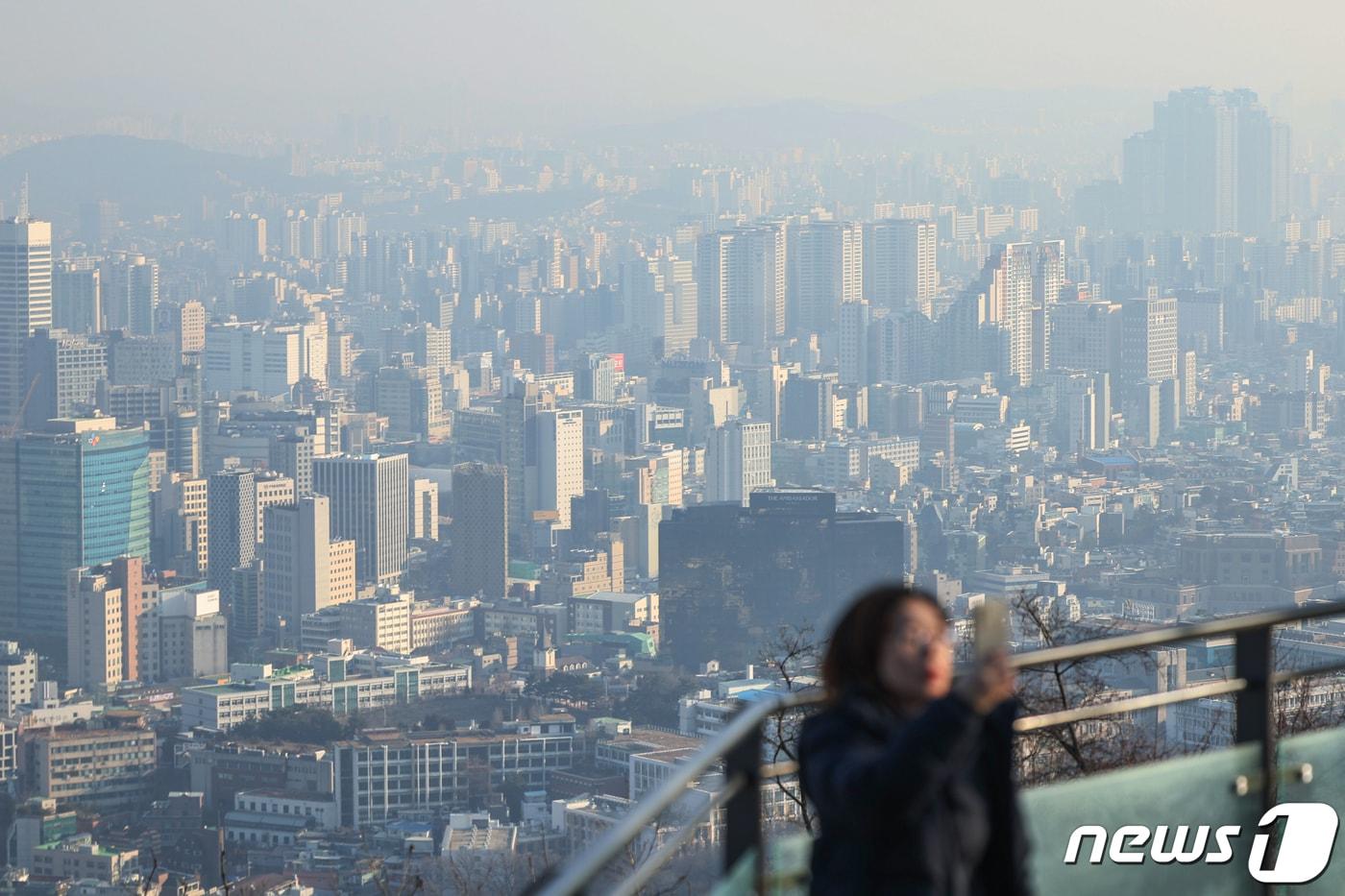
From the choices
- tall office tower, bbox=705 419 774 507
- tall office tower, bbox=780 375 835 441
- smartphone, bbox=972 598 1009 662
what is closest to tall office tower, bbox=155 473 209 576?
tall office tower, bbox=705 419 774 507

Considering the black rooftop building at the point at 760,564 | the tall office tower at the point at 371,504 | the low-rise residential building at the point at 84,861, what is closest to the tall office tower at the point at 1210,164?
the black rooftop building at the point at 760,564

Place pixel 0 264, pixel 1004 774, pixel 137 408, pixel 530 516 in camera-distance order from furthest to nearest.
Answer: pixel 0 264 → pixel 137 408 → pixel 530 516 → pixel 1004 774

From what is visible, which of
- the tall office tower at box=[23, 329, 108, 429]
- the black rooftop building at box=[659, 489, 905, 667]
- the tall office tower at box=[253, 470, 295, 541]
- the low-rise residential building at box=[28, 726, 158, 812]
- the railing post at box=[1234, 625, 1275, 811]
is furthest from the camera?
the tall office tower at box=[23, 329, 108, 429]

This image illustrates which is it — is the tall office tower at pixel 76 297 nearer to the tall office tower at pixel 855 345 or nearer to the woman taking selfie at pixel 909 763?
the tall office tower at pixel 855 345

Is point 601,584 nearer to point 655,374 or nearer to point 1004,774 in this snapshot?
point 655,374

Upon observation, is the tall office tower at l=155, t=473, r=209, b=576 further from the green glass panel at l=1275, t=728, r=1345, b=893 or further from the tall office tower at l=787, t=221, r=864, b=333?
the green glass panel at l=1275, t=728, r=1345, b=893

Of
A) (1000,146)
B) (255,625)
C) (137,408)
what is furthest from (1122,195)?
(255,625)
